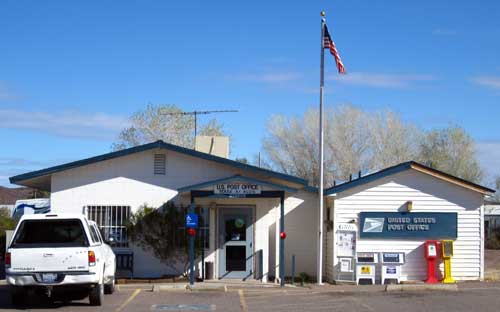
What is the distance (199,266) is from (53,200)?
4836mm

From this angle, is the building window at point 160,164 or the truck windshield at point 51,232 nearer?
the truck windshield at point 51,232

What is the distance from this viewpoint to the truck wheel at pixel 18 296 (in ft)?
51.9

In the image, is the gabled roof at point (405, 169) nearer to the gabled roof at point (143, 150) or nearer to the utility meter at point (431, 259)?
the gabled roof at point (143, 150)

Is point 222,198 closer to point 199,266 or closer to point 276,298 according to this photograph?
point 199,266

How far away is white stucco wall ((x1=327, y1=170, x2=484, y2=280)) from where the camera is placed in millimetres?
22328

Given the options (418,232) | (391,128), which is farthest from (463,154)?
(418,232)

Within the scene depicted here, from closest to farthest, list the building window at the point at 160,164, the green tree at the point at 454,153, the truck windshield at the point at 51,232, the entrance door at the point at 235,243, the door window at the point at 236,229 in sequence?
the truck windshield at the point at 51,232
the entrance door at the point at 235,243
the door window at the point at 236,229
the building window at the point at 160,164
the green tree at the point at 454,153

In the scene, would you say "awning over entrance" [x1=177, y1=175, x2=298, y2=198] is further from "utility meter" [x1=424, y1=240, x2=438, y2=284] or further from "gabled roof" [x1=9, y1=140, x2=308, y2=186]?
"utility meter" [x1=424, y1=240, x2=438, y2=284]

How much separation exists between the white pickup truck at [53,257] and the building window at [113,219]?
21.4ft

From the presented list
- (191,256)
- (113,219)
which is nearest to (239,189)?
(191,256)

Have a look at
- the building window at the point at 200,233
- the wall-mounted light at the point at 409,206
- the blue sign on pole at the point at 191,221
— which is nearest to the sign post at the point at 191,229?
the blue sign on pole at the point at 191,221

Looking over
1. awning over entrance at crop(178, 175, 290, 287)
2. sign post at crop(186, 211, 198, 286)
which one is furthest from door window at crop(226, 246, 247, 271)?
sign post at crop(186, 211, 198, 286)

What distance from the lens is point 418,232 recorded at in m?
22.3

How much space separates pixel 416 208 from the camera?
22453mm
